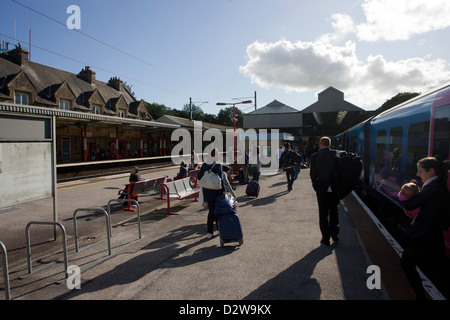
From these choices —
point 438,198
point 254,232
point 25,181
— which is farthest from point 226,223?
point 25,181

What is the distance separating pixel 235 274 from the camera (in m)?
3.85

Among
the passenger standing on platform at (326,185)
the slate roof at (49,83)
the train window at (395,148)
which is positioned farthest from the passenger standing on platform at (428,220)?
the slate roof at (49,83)

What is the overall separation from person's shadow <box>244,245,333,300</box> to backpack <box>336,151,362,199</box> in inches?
53.3

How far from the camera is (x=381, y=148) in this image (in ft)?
25.7

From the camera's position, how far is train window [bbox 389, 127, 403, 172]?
6012mm

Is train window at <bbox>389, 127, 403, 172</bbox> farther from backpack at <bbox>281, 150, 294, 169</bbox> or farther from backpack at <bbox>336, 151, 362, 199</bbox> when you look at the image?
backpack at <bbox>281, 150, 294, 169</bbox>

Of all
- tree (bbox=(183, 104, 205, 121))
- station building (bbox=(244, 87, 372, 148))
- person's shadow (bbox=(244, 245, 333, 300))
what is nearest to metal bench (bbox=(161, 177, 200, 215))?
person's shadow (bbox=(244, 245, 333, 300))

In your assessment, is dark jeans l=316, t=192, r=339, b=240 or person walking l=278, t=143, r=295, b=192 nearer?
dark jeans l=316, t=192, r=339, b=240

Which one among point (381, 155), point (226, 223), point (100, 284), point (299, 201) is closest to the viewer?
point (100, 284)

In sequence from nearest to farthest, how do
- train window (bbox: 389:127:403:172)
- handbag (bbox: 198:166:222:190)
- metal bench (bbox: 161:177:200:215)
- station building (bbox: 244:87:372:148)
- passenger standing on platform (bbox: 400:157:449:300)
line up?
passenger standing on platform (bbox: 400:157:449:300) < handbag (bbox: 198:166:222:190) < train window (bbox: 389:127:403:172) < metal bench (bbox: 161:177:200:215) < station building (bbox: 244:87:372:148)

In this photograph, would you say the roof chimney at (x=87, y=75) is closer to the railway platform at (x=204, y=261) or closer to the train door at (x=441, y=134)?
the railway platform at (x=204, y=261)
